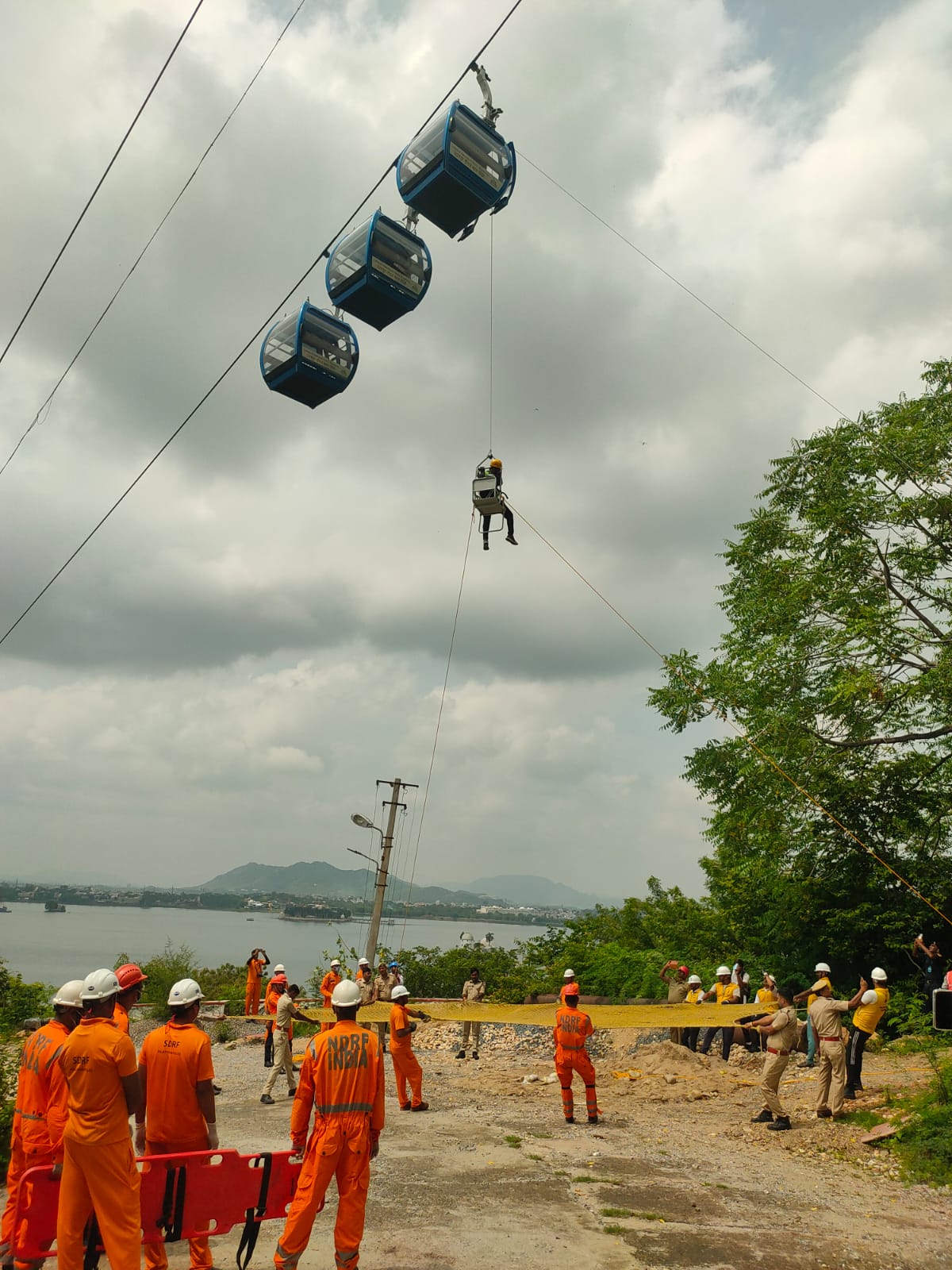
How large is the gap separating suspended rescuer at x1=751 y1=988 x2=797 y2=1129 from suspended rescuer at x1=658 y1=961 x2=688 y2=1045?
4.83 metres

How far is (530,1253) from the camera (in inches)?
255

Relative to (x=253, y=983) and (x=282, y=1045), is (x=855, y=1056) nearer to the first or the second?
(x=282, y=1045)

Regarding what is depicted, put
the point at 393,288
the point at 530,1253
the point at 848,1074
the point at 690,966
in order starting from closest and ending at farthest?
1. the point at 530,1253
2. the point at 848,1074
3. the point at 393,288
4. the point at 690,966

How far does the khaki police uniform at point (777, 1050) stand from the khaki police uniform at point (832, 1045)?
463mm

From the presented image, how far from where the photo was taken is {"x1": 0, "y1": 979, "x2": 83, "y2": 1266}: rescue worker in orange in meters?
5.96

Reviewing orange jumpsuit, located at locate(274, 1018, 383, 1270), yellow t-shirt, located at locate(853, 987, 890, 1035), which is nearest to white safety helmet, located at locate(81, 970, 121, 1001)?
orange jumpsuit, located at locate(274, 1018, 383, 1270)

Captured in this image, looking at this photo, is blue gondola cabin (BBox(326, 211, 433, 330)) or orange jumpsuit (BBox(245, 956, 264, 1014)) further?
orange jumpsuit (BBox(245, 956, 264, 1014))

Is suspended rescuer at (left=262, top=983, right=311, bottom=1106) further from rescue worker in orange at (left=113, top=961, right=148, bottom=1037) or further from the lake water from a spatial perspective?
the lake water

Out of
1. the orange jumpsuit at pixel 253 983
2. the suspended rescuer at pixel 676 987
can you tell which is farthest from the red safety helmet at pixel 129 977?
the orange jumpsuit at pixel 253 983

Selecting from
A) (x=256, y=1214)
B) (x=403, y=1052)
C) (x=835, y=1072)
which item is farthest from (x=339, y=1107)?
(x=835, y=1072)

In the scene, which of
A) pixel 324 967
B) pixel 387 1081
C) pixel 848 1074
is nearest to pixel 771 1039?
pixel 848 1074

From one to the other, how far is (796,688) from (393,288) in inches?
526

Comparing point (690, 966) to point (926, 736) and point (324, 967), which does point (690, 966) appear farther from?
point (324, 967)

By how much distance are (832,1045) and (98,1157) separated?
962 cm
